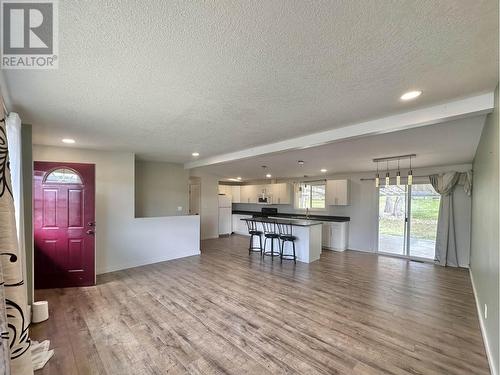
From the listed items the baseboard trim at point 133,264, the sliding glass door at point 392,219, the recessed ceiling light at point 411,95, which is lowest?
the baseboard trim at point 133,264

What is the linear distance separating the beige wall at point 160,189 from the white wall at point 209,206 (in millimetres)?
1375

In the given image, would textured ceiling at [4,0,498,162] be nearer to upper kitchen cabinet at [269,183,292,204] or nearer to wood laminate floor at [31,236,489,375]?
wood laminate floor at [31,236,489,375]

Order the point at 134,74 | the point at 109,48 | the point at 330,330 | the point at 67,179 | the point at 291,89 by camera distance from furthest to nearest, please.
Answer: the point at 67,179 → the point at 330,330 → the point at 291,89 → the point at 134,74 → the point at 109,48

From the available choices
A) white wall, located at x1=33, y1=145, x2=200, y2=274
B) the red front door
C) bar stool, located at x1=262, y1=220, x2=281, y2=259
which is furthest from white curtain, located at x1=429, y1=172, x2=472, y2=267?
the red front door

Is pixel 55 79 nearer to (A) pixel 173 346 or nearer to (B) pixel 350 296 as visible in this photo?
(A) pixel 173 346

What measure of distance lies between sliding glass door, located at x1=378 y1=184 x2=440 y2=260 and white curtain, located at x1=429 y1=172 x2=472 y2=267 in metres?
0.25

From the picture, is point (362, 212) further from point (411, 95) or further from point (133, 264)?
point (133, 264)

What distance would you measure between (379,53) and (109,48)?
170cm

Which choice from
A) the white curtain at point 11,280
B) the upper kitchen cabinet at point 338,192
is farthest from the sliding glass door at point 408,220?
the white curtain at point 11,280

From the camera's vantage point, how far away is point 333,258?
6.11 m

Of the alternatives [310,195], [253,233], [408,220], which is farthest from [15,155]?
[408,220]

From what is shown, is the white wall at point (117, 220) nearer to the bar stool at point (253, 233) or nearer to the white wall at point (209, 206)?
the bar stool at point (253, 233)

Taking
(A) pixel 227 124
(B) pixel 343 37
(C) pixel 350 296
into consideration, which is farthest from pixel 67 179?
(C) pixel 350 296

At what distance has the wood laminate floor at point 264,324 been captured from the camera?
7.07 feet
